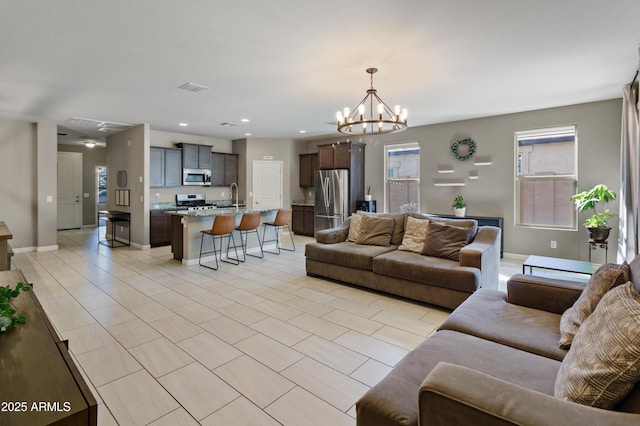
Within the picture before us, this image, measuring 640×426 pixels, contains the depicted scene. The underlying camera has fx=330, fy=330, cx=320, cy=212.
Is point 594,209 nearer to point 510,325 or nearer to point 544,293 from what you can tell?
point 544,293

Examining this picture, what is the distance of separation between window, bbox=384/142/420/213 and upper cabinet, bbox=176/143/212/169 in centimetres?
435

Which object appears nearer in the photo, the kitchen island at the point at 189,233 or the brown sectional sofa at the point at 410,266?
the brown sectional sofa at the point at 410,266

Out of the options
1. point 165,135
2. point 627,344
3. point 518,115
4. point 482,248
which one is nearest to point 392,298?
point 482,248

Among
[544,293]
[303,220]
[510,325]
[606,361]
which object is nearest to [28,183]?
[303,220]

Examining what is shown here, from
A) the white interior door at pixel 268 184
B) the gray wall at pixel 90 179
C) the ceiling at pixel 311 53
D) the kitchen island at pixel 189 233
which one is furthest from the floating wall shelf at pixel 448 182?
the gray wall at pixel 90 179

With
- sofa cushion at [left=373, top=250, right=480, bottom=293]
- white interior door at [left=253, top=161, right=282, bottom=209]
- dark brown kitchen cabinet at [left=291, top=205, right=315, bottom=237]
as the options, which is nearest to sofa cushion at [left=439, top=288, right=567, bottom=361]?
sofa cushion at [left=373, top=250, right=480, bottom=293]

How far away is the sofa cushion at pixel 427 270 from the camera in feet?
10.8

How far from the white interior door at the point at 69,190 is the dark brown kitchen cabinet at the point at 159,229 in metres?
5.17

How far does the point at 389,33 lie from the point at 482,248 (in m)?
2.37

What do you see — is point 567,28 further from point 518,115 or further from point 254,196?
point 254,196

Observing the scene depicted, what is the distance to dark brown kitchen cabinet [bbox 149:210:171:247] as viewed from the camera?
698 cm

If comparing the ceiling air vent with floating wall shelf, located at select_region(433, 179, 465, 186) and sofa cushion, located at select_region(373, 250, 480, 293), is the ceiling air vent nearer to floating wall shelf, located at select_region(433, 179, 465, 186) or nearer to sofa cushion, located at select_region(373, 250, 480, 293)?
sofa cushion, located at select_region(373, 250, 480, 293)

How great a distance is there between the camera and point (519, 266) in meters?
5.30

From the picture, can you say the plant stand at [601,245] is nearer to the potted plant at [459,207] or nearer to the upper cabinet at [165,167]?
the potted plant at [459,207]
